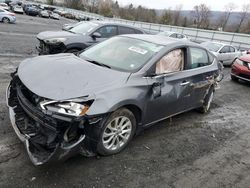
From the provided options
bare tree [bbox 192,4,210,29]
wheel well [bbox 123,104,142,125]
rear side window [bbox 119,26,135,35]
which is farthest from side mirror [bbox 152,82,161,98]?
bare tree [bbox 192,4,210,29]

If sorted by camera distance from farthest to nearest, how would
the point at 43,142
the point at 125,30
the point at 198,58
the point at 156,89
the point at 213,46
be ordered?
1. the point at 213,46
2. the point at 125,30
3. the point at 198,58
4. the point at 156,89
5. the point at 43,142

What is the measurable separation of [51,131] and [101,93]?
0.74 metres

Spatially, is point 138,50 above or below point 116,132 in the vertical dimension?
above

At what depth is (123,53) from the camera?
4.26 metres

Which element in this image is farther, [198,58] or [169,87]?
[198,58]

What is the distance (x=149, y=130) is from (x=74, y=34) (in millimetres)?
5019

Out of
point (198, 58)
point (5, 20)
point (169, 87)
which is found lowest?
point (5, 20)

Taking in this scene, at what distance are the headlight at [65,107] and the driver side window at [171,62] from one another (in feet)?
5.05

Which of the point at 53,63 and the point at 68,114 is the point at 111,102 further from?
the point at 53,63

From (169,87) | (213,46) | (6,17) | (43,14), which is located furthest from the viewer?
(43,14)

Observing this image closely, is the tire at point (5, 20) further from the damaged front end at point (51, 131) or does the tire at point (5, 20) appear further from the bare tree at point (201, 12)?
the bare tree at point (201, 12)

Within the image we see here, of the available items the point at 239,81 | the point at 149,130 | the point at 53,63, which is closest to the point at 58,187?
the point at 53,63

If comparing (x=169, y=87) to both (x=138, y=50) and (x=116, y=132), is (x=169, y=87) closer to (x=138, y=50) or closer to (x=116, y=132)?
→ (x=138, y=50)

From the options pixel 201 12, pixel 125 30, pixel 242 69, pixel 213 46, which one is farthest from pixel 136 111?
pixel 201 12
